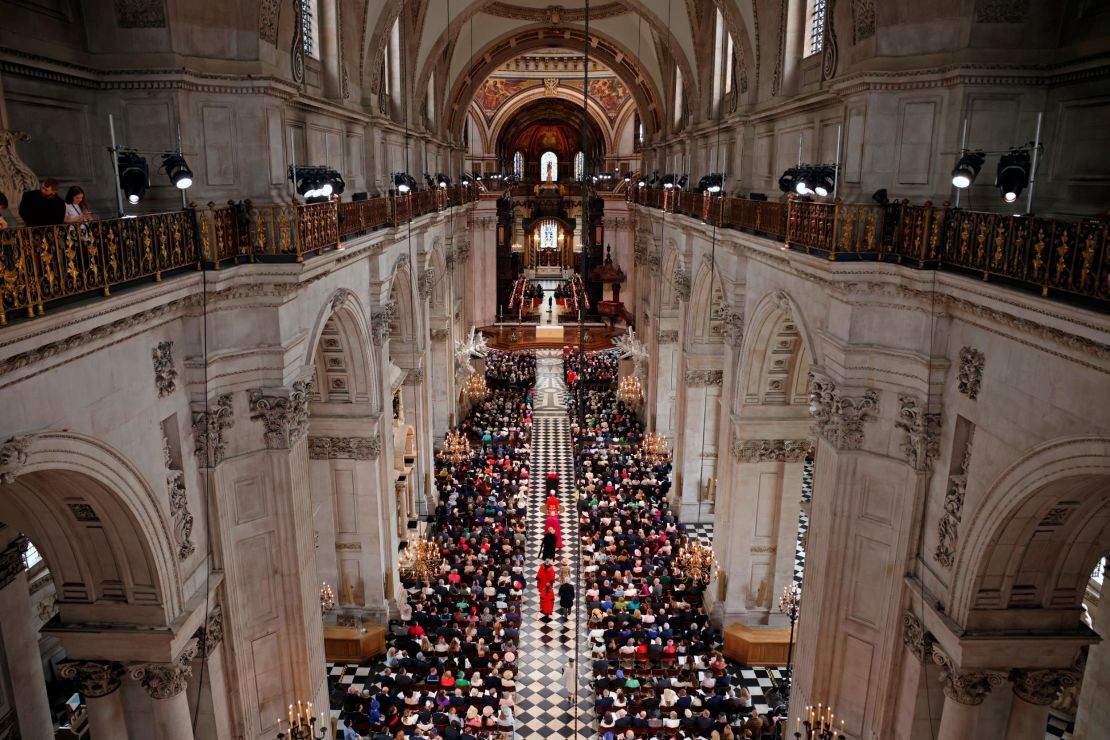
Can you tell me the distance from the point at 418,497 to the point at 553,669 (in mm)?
8384

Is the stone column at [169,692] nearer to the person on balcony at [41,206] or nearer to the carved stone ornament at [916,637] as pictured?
the person on balcony at [41,206]

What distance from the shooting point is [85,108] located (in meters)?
9.48

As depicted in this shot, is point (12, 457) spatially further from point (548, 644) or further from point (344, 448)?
point (548, 644)

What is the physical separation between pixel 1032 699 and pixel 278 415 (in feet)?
33.7

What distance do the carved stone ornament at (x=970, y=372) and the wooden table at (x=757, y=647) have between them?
8717 mm

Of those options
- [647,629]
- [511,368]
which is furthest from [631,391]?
[647,629]

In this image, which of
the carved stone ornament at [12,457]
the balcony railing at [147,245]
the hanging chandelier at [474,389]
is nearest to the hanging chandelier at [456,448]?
the hanging chandelier at [474,389]

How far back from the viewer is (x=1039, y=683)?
8.98 m

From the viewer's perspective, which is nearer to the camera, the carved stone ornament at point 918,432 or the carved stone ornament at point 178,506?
the carved stone ornament at point 178,506

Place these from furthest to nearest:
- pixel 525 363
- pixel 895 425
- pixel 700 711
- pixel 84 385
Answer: pixel 525 363, pixel 700 711, pixel 895 425, pixel 84 385

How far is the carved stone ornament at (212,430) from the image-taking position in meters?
9.72

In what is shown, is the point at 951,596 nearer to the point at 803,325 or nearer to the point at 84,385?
the point at 803,325

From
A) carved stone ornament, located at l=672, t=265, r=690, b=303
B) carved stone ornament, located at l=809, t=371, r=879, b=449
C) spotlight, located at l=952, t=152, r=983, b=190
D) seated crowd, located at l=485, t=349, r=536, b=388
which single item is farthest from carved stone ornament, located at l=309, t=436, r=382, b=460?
seated crowd, located at l=485, t=349, r=536, b=388

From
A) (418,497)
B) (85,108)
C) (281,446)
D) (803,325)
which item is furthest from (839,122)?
(418,497)
